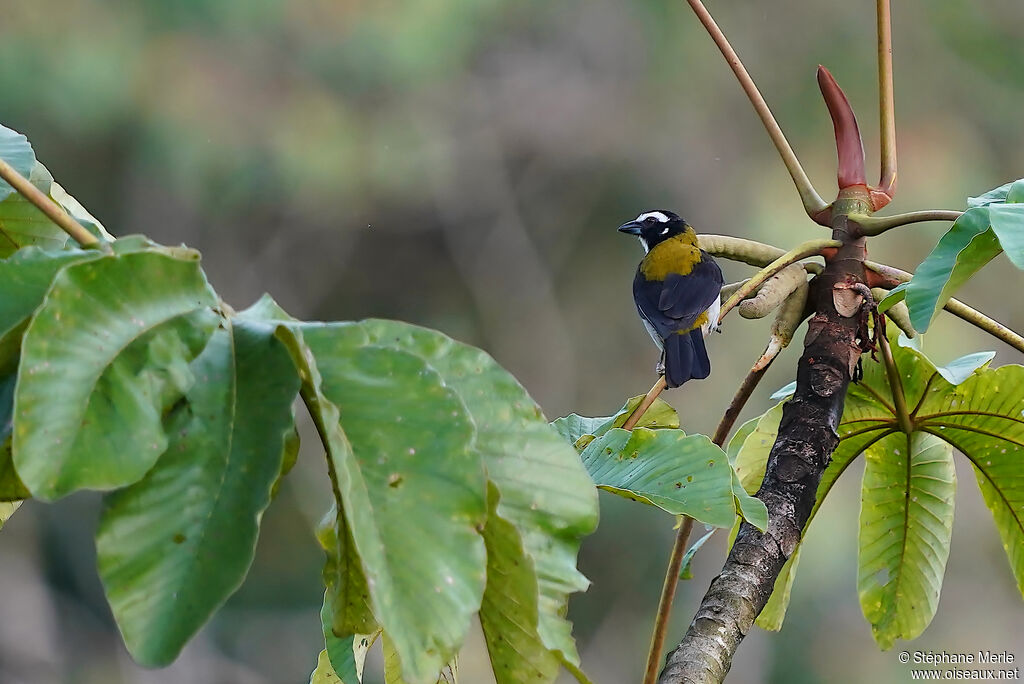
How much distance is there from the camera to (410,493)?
54 cm

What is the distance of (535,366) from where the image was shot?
6.10 metres

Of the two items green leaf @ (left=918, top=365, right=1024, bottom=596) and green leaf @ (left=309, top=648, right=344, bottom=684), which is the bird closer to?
green leaf @ (left=918, top=365, right=1024, bottom=596)

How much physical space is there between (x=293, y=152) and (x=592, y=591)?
9.43 feet

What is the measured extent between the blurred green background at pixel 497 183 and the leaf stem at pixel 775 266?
12.8 feet

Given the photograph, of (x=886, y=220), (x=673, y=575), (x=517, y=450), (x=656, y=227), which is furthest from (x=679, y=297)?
(x=517, y=450)

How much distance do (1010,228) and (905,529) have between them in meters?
0.55

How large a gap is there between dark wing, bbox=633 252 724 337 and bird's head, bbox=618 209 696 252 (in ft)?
1.14

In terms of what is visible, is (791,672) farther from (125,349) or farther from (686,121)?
(125,349)

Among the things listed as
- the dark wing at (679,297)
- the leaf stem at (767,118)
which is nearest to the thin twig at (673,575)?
the leaf stem at (767,118)

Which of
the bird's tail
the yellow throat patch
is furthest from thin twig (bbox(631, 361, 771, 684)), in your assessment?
the yellow throat patch

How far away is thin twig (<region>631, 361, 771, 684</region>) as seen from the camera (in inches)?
39.4

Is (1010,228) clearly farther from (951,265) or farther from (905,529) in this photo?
(905,529)

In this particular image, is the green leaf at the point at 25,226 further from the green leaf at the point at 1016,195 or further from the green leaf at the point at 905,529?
the green leaf at the point at 905,529

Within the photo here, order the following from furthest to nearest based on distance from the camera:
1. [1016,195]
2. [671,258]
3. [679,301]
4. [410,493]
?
[671,258] → [679,301] → [1016,195] → [410,493]
